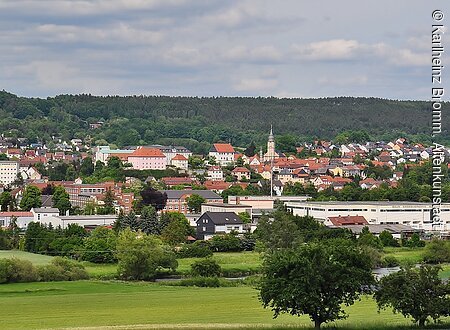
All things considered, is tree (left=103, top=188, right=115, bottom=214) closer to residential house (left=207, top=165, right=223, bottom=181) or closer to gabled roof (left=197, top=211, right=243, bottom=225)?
gabled roof (left=197, top=211, right=243, bottom=225)

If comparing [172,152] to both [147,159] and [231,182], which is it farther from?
[231,182]

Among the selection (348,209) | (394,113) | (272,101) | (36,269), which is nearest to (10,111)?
(272,101)

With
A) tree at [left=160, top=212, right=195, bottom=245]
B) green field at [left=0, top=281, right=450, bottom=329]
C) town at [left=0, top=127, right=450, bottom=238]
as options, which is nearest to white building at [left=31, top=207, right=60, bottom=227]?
town at [left=0, top=127, right=450, bottom=238]

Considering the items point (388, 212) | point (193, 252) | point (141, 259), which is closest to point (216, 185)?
point (388, 212)

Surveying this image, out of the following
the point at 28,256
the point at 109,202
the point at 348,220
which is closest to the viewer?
the point at 28,256

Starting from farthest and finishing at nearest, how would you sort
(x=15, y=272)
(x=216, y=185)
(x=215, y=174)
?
1. (x=215, y=174)
2. (x=216, y=185)
3. (x=15, y=272)

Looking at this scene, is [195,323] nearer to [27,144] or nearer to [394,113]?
[27,144]
